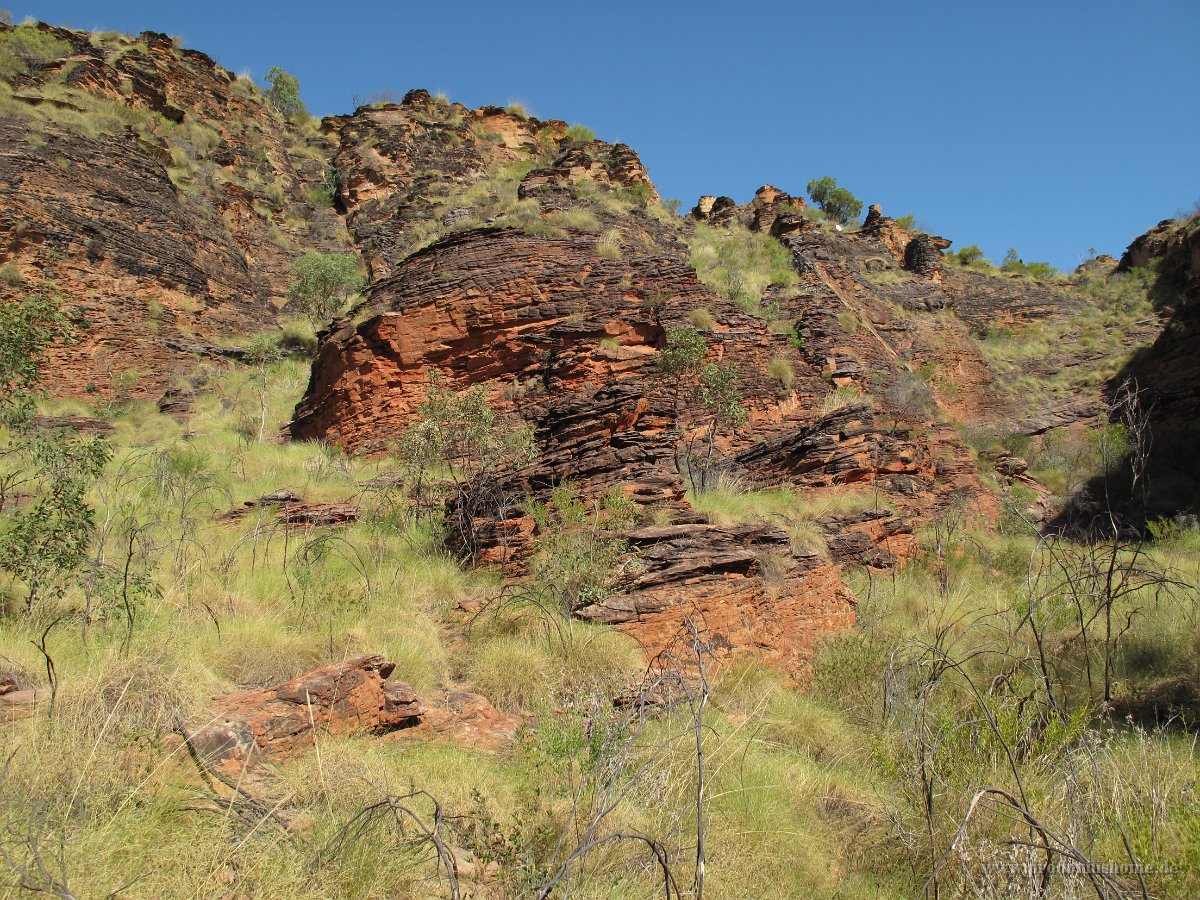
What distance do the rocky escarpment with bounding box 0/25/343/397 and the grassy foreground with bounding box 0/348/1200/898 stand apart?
1292 centimetres

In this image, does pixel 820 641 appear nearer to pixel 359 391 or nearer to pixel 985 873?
pixel 985 873

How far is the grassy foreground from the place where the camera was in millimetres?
2664

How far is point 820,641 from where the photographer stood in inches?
277

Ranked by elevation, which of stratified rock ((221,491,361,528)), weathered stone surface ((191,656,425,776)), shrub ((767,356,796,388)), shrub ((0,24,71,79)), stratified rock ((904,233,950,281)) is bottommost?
weathered stone surface ((191,656,425,776))

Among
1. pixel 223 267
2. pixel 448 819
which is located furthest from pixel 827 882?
pixel 223 267

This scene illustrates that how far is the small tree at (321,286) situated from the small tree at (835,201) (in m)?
30.6

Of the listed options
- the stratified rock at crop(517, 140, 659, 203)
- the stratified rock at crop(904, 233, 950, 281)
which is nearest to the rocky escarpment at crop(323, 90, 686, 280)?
the stratified rock at crop(517, 140, 659, 203)

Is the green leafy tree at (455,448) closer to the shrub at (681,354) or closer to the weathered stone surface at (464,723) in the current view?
the shrub at (681,354)

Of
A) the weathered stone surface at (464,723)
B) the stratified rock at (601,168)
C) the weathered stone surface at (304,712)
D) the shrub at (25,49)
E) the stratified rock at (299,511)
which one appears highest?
the shrub at (25,49)

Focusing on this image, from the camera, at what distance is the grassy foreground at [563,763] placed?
266cm

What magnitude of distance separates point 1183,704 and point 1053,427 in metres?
22.7

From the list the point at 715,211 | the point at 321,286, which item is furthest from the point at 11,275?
the point at 715,211

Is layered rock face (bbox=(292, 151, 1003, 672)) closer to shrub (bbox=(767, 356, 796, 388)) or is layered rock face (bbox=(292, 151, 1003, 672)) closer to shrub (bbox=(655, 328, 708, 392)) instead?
shrub (bbox=(767, 356, 796, 388))

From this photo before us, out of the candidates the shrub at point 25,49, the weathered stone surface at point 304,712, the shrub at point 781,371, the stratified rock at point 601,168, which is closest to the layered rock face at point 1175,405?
the shrub at point 781,371
